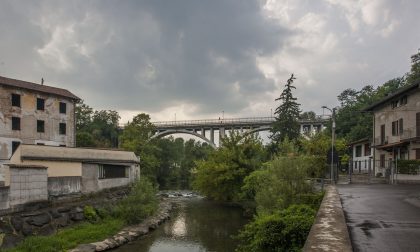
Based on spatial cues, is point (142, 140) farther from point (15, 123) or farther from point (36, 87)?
point (15, 123)

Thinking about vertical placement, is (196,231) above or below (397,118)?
below

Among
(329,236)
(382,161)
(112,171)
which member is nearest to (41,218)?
(112,171)

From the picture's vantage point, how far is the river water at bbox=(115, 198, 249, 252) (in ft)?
73.9

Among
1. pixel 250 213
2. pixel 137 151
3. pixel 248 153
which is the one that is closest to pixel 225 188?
pixel 248 153

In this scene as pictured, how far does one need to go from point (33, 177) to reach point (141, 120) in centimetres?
3475

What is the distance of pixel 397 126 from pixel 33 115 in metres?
38.6

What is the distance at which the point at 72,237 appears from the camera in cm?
2195

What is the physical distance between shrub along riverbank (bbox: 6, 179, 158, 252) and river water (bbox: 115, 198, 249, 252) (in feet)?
6.53

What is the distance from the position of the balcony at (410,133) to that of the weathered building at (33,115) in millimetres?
37301

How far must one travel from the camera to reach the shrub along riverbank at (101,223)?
19797 millimetres

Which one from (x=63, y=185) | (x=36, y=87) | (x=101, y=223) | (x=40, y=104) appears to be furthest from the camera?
(x=40, y=104)

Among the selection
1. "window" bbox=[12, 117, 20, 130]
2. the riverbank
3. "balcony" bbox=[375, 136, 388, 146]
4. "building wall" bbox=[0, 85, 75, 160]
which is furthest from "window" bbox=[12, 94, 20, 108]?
"balcony" bbox=[375, 136, 388, 146]

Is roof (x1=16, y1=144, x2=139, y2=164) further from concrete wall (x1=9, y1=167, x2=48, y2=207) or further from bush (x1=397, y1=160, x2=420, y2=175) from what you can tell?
bush (x1=397, y1=160, x2=420, y2=175)

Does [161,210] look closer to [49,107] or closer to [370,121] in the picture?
[49,107]
